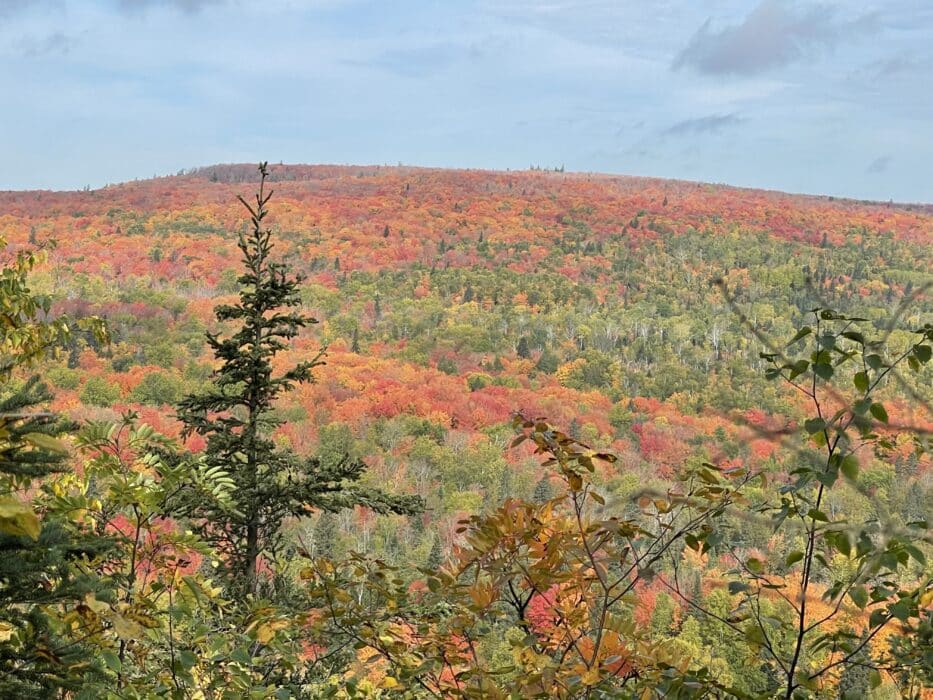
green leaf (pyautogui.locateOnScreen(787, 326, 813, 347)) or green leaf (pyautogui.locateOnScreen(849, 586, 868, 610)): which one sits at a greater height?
green leaf (pyautogui.locateOnScreen(787, 326, 813, 347))

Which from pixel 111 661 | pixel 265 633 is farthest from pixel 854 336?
pixel 111 661

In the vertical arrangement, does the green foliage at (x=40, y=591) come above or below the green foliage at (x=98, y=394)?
above

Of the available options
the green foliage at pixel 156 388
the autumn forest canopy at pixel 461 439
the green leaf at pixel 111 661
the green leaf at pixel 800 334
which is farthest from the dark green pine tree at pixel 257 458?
the green foliage at pixel 156 388

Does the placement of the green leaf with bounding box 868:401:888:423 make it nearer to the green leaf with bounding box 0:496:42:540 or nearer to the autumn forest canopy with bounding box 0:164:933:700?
the autumn forest canopy with bounding box 0:164:933:700

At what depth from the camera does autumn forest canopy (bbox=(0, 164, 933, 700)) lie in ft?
6.10

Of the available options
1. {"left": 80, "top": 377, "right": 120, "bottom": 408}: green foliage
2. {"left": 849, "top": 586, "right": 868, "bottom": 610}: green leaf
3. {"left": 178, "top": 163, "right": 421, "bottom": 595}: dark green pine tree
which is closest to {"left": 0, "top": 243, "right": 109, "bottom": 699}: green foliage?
{"left": 849, "top": 586, "right": 868, "bottom": 610}: green leaf

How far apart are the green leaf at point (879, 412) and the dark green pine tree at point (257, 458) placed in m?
5.30

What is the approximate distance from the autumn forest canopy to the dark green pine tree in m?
0.04

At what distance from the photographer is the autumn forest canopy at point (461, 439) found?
1.86 m

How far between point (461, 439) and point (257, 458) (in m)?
68.8

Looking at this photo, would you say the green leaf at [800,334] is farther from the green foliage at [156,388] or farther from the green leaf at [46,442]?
the green foliage at [156,388]

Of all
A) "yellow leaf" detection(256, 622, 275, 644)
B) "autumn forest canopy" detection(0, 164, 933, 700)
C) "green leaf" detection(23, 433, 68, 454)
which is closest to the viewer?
"green leaf" detection(23, 433, 68, 454)

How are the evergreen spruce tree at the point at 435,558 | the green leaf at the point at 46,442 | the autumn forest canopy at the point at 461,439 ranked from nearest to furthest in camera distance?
the green leaf at the point at 46,442 → the autumn forest canopy at the point at 461,439 → the evergreen spruce tree at the point at 435,558

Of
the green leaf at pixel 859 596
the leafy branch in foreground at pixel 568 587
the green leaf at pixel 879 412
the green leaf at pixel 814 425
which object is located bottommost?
the leafy branch in foreground at pixel 568 587
